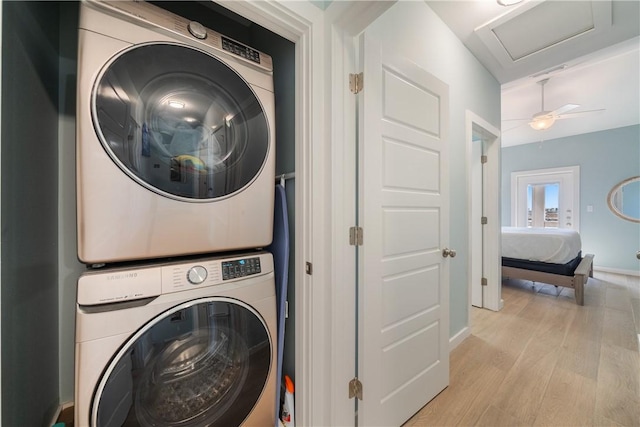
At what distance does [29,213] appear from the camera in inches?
31.5

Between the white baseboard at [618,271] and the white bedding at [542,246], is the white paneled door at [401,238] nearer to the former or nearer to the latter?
the white bedding at [542,246]

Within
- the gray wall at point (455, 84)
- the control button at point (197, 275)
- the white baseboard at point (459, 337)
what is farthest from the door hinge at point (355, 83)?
the white baseboard at point (459, 337)

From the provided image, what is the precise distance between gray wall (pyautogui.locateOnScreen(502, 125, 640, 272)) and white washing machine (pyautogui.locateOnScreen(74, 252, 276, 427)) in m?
6.80

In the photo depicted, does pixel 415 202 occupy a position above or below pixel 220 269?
above

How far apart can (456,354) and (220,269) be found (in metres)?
2.07

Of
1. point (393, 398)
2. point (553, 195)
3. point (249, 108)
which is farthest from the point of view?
point (553, 195)

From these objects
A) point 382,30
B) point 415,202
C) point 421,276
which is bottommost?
point 421,276

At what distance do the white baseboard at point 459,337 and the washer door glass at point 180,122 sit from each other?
213 cm

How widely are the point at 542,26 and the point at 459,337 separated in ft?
8.47

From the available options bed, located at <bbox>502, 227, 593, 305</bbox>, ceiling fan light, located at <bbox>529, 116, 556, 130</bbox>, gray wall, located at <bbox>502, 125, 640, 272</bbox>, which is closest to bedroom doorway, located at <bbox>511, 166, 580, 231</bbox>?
gray wall, located at <bbox>502, 125, 640, 272</bbox>

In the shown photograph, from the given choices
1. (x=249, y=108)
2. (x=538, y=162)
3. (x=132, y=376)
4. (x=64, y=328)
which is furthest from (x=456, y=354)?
(x=538, y=162)

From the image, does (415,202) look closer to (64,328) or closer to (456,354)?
(456,354)

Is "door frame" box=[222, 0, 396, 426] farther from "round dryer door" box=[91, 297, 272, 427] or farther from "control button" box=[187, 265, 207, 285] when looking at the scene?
"control button" box=[187, 265, 207, 285]

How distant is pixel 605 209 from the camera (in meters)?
4.71
